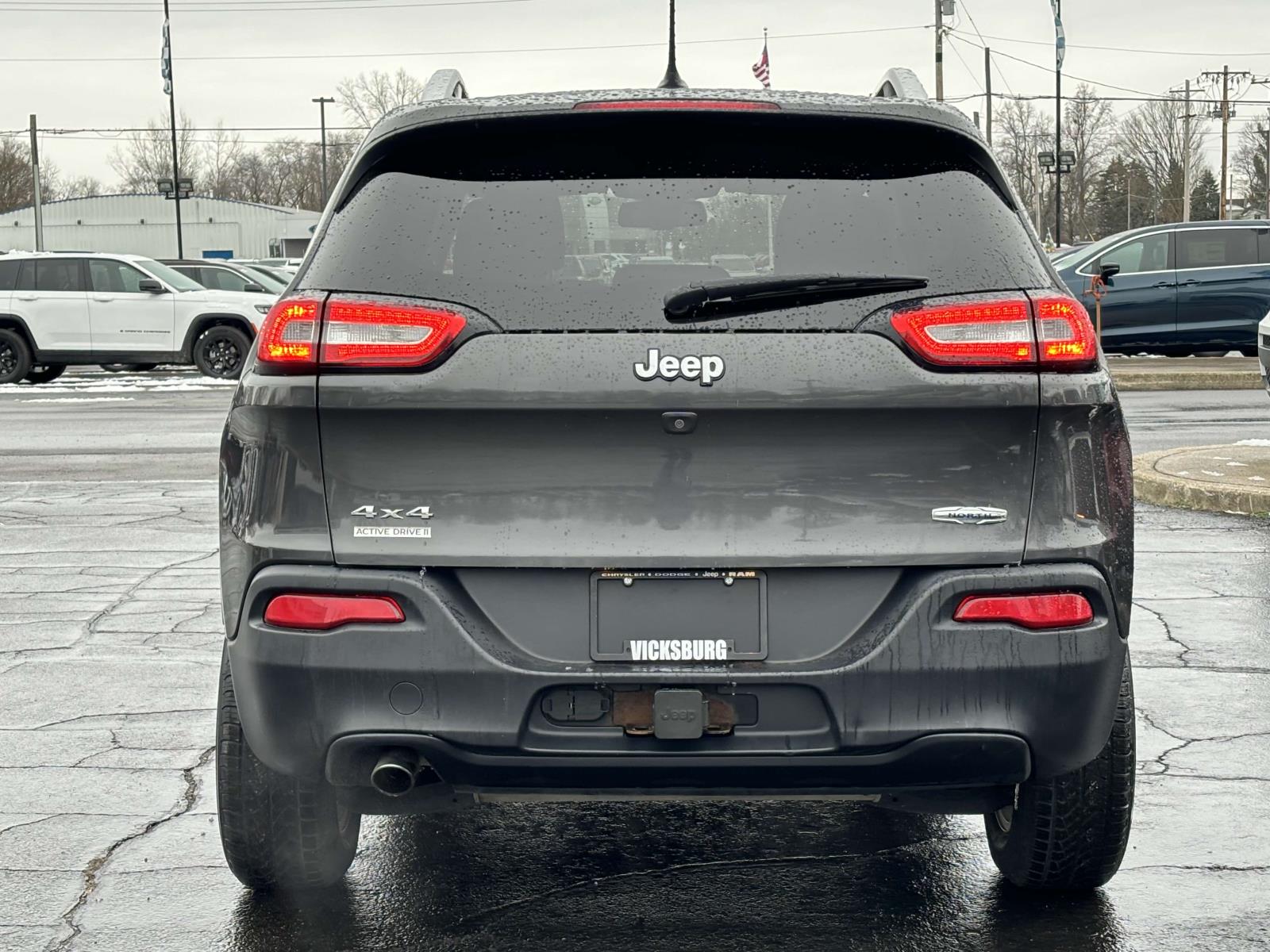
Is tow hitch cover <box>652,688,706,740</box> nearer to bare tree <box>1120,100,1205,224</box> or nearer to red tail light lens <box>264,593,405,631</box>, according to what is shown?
red tail light lens <box>264,593,405,631</box>

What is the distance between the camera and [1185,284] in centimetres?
2253

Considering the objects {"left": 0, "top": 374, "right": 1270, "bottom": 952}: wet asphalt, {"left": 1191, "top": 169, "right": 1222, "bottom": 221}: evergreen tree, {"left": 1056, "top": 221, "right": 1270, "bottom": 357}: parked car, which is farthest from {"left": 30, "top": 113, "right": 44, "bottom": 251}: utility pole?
{"left": 1191, "top": 169, "right": 1222, "bottom": 221}: evergreen tree

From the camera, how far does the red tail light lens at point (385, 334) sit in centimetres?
322

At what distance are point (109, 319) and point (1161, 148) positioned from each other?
108257mm

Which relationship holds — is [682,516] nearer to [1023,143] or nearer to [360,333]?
[360,333]

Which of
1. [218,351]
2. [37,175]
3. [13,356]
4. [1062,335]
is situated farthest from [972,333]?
[37,175]

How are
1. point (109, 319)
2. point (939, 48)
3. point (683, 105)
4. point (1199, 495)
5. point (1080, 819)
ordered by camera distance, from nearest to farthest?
point (683, 105) → point (1080, 819) → point (1199, 495) → point (109, 319) → point (939, 48)

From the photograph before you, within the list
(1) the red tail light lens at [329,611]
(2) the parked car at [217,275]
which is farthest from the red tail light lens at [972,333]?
(2) the parked car at [217,275]

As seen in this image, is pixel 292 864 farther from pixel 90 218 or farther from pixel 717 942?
pixel 90 218

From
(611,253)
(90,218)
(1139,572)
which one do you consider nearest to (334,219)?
(611,253)

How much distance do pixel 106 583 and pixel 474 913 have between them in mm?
4979

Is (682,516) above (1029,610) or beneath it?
above

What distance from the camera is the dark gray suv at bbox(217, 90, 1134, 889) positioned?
10.5ft

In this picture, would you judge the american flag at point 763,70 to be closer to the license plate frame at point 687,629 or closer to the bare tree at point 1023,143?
the license plate frame at point 687,629
